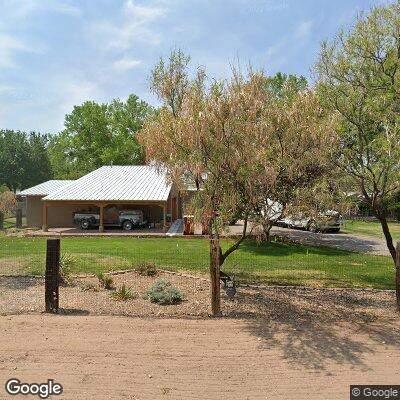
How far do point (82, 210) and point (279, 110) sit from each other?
21.8 meters

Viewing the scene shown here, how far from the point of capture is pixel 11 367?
4836mm

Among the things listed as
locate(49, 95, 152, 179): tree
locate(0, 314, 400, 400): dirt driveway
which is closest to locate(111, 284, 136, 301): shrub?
locate(0, 314, 400, 400): dirt driveway

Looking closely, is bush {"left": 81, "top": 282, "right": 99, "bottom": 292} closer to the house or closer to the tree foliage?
the tree foliage

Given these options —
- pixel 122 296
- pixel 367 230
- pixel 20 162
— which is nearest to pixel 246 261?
pixel 122 296

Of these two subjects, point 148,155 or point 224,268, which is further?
point 224,268

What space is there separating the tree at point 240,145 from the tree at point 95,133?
40.3 meters

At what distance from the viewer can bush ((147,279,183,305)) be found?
791cm

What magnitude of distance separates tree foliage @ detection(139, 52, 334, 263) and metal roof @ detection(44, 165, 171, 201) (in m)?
13.6

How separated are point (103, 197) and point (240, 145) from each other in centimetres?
1774

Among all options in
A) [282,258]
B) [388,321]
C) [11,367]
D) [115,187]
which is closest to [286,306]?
[388,321]

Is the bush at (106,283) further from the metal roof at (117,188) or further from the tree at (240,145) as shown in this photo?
the metal roof at (117,188)

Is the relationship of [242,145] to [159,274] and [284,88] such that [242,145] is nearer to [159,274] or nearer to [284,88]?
[284,88]

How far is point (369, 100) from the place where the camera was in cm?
868

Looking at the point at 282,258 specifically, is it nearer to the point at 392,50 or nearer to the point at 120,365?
the point at 392,50
